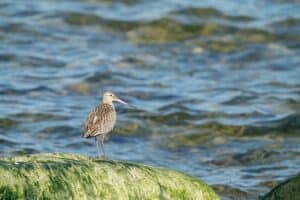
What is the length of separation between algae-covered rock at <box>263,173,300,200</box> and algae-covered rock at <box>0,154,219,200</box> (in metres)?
0.63

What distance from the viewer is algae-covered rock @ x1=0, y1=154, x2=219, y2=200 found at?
6.91 m

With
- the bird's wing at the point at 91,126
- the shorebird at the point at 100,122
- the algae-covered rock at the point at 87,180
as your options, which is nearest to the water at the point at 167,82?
the shorebird at the point at 100,122

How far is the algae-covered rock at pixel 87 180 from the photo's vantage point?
22.7 feet

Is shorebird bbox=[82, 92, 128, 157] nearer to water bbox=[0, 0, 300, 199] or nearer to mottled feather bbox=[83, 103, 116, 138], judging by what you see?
mottled feather bbox=[83, 103, 116, 138]

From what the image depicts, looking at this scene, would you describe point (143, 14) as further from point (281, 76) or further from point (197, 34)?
point (281, 76)

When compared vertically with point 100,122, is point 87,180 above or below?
below

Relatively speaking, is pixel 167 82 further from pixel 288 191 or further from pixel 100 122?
pixel 288 191

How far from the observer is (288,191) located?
8133 mm

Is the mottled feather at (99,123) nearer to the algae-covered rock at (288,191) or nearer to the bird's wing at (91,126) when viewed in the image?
the bird's wing at (91,126)

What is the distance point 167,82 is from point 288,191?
675 centimetres

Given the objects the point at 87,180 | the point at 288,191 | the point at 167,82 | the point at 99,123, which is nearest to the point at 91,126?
the point at 99,123

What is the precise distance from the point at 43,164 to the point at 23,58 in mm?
8610

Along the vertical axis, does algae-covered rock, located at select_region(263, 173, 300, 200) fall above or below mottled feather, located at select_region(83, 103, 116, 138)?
below

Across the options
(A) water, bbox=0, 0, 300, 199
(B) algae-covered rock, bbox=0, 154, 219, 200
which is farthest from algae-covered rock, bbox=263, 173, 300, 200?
(A) water, bbox=0, 0, 300, 199
